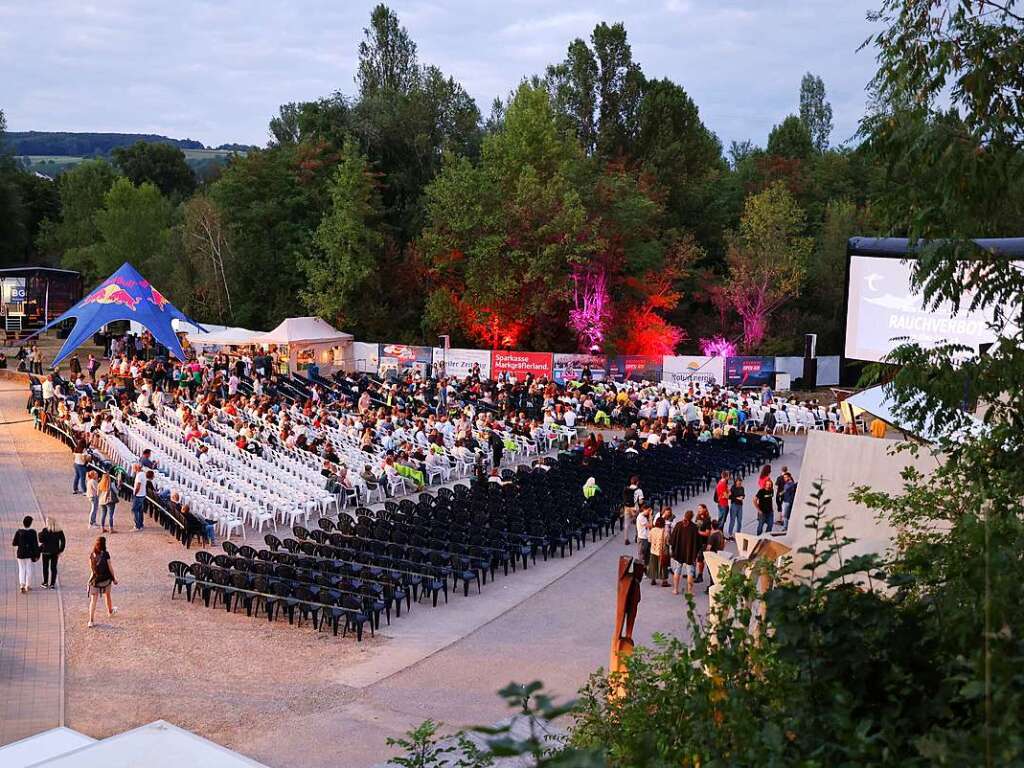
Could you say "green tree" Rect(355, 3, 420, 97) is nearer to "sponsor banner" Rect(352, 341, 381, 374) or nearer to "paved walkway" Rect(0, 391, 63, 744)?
"sponsor banner" Rect(352, 341, 381, 374)

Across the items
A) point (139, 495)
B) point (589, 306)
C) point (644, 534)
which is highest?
point (589, 306)

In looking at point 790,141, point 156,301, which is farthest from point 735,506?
point 790,141

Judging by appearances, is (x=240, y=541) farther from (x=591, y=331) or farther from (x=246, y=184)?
(x=246, y=184)

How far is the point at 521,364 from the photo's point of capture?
38.5m

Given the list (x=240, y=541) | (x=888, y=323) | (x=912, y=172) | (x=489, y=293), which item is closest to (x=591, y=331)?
(x=489, y=293)

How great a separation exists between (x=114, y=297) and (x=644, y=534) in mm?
20958

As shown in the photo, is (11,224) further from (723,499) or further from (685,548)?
(685,548)

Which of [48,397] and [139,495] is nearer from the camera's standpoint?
[139,495]

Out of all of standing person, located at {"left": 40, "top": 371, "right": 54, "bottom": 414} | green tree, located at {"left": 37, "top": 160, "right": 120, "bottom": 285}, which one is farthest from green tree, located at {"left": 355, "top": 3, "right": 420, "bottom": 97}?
standing person, located at {"left": 40, "top": 371, "right": 54, "bottom": 414}

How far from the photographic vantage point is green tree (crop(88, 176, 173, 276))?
209 ft

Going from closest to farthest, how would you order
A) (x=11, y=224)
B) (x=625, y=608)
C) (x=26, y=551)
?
(x=625, y=608) → (x=26, y=551) → (x=11, y=224)

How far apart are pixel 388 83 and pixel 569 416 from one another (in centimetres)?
4025

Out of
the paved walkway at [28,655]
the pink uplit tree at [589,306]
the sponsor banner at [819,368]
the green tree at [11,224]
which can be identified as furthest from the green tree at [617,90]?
the paved walkway at [28,655]

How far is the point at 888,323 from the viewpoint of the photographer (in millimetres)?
21328
